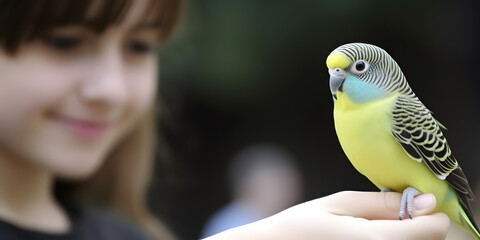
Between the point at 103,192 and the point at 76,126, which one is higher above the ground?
the point at 76,126

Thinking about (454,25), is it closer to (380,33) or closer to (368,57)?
(380,33)

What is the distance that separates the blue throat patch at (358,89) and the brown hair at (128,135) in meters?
0.61

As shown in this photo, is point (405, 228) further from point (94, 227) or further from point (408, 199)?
point (94, 227)

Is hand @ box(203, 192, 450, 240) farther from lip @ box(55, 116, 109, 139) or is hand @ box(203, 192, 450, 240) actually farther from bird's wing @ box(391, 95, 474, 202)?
lip @ box(55, 116, 109, 139)

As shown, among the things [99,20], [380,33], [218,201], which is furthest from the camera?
[218,201]

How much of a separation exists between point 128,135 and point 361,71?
40.8 inches

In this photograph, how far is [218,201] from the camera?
474 centimetres

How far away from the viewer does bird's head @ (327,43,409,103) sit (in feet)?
2.49

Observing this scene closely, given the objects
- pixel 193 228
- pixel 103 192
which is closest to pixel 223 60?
pixel 193 228

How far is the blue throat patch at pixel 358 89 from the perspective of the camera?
77 centimetres

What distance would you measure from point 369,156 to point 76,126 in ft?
2.34

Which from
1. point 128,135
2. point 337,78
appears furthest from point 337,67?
point 128,135

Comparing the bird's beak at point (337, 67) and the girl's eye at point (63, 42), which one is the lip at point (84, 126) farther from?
the bird's beak at point (337, 67)

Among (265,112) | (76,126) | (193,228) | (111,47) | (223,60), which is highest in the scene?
(111,47)
